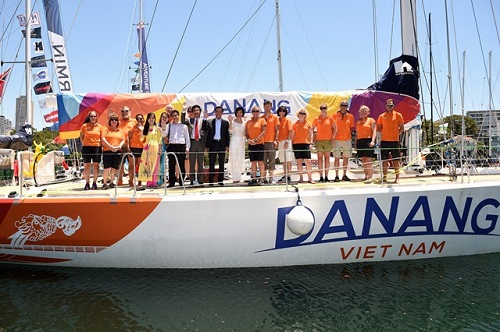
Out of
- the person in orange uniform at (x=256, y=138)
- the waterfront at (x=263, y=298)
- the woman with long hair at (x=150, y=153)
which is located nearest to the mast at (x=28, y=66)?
the woman with long hair at (x=150, y=153)

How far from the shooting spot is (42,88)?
584 inches

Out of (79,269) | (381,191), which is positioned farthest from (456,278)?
(79,269)

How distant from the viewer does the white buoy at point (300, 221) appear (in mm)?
5367

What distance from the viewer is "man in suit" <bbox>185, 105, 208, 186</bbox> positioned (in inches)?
271

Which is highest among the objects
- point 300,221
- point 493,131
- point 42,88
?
point 42,88

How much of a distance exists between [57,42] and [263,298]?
46.8ft

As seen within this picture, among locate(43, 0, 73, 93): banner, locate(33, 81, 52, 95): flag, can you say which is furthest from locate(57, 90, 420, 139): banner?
locate(43, 0, 73, 93): banner

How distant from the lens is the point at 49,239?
18.8 ft

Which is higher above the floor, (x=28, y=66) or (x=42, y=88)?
(x=42, y=88)

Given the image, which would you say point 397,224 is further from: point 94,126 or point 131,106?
point 131,106

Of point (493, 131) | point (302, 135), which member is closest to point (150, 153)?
point (302, 135)

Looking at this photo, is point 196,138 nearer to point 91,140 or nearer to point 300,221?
point 91,140

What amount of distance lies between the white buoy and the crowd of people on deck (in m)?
1.20

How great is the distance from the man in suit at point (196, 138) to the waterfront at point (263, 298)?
1809 mm
